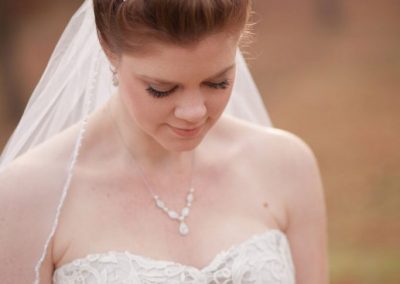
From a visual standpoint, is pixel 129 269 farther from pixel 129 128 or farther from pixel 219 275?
pixel 129 128

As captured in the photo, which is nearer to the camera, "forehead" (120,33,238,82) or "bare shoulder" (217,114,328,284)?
"forehead" (120,33,238,82)

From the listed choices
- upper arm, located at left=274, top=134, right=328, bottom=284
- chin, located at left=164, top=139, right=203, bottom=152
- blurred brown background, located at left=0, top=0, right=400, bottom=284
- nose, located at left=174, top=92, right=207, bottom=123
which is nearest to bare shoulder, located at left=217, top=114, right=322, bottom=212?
upper arm, located at left=274, top=134, right=328, bottom=284

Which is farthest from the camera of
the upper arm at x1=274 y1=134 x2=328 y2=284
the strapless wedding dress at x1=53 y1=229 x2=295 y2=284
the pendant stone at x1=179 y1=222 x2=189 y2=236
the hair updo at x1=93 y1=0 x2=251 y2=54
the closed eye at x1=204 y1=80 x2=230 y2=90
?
the upper arm at x1=274 y1=134 x2=328 y2=284

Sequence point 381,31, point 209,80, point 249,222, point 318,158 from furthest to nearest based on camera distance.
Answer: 1. point 381,31
2. point 318,158
3. point 249,222
4. point 209,80

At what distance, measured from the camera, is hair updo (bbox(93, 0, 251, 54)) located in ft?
8.15

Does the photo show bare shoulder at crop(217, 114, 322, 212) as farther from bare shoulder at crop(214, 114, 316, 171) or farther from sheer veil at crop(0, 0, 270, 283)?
sheer veil at crop(0, 0, 270, 283)

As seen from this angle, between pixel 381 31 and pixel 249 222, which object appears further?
pixel 381 31

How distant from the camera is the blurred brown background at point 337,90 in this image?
7.61 metres

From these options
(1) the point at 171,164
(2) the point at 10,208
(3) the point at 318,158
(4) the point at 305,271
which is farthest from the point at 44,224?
(3) the point at 318,158

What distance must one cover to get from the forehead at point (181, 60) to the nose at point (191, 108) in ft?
0.21

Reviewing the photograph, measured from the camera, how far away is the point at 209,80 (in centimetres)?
259

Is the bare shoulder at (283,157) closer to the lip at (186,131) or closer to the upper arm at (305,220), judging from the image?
the upper arm at (305,220)

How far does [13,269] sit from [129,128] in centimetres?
61

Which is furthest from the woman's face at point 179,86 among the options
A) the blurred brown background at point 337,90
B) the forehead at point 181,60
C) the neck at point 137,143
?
the blurred brown background at point 337,90
